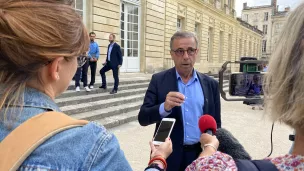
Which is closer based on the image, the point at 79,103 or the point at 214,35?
the point at 79,103

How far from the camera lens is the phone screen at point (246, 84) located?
1.59m

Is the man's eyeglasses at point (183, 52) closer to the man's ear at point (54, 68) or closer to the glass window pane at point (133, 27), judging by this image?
the man's ear at point (54, 68)

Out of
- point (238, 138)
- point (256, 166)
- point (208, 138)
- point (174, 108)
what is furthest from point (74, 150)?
point (238, 138)

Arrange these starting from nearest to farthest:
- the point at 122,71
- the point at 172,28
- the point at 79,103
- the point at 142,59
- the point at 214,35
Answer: the point at 79,103 → the point at 122,71 → the point at 142,59 → the point at 172,28 → the point at 214,35

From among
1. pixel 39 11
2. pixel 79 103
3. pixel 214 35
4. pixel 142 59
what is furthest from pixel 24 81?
pixel 214 35

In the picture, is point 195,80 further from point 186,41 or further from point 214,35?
point 214,35

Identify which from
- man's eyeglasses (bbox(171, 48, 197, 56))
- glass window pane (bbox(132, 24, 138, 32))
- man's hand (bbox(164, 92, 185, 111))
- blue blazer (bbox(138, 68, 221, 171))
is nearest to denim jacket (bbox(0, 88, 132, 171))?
man's hand (bbox(164, 92, 185, 111))

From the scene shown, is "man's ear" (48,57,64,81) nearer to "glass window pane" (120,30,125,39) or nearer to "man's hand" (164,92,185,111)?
"man's hand" (164,92,185,111)

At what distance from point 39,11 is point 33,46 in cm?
12

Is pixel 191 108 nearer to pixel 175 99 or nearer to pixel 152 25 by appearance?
pixel 175 99

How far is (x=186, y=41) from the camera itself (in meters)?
2.28

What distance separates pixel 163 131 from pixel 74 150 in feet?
2.65

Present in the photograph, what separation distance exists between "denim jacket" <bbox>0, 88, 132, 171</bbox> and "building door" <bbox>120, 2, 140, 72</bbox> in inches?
506

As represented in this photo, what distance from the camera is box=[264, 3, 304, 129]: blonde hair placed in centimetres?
79
